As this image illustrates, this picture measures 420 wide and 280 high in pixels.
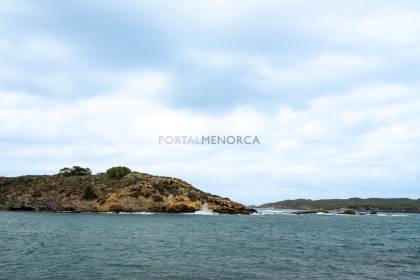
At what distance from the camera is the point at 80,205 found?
15300 centimetres

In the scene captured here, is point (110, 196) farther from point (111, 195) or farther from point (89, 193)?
point (89, 193)

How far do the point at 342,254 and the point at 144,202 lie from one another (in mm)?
107846

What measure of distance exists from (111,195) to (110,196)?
922 millimetres

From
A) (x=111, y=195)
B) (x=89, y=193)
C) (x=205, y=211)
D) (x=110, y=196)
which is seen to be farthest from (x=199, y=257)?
(x=89, y=193)

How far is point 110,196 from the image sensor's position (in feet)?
504

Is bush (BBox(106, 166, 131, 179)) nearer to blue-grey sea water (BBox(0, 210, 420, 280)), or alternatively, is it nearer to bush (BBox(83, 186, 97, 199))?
bush (BBox(83, 186, 97, 199))

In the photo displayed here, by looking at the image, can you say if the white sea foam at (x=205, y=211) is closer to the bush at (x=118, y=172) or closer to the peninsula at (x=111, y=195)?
→ the peninsula at (x=111, y=195)

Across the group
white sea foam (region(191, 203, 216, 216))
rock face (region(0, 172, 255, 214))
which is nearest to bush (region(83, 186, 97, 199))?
rock face (region(0, 172, 255, 214))

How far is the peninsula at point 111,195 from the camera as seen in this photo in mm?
151125

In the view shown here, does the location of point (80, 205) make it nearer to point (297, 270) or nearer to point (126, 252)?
point (126, 252)

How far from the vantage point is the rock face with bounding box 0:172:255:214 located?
151000 mm

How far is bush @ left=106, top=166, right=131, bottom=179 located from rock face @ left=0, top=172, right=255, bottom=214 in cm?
344

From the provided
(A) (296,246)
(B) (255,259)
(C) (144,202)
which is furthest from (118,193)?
(B) (255,259)

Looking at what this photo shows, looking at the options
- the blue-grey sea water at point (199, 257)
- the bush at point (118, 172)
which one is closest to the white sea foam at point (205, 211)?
the bush at point (118, 172)
